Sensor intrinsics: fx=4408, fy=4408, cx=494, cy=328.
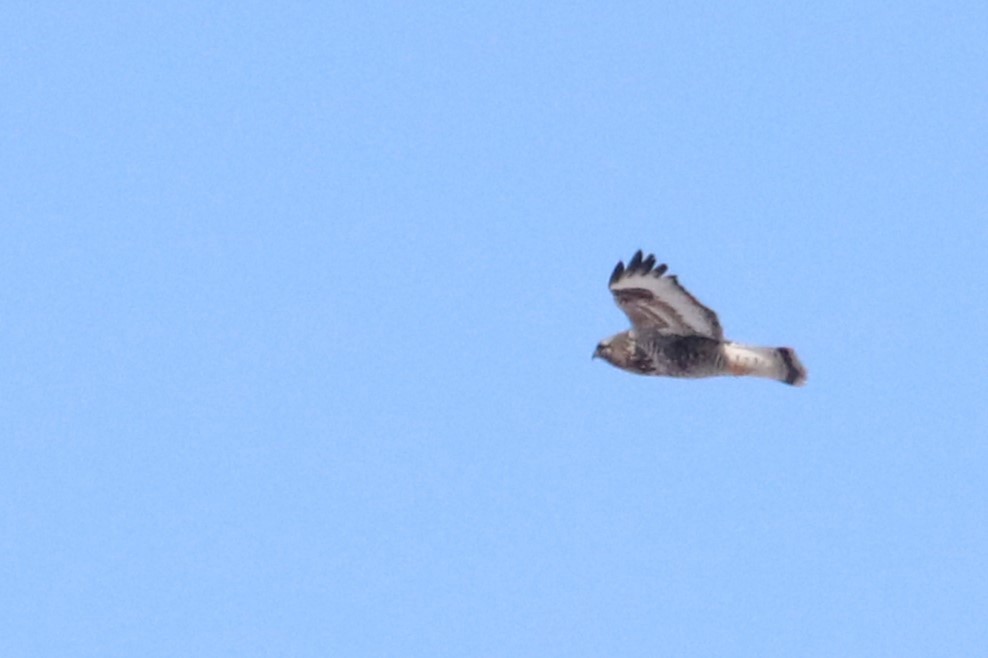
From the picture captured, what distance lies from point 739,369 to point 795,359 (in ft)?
2.14

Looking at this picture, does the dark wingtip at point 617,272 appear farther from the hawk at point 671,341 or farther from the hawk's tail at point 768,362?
the hawk's tail at point 768,362

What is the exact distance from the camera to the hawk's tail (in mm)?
50500

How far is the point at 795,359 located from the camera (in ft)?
166

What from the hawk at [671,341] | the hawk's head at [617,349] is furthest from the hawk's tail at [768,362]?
the hawk's head at [617,349]

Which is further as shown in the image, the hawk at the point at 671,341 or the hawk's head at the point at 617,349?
the hawk's head at the point at 617,349

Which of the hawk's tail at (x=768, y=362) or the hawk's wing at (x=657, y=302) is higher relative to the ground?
the hawk's wing at (x=657, y=302)

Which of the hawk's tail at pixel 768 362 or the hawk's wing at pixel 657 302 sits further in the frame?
the hawk's tail at pixel 768 362

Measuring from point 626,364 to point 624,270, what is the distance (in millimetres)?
1344

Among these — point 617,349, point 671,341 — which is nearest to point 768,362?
point 671,341

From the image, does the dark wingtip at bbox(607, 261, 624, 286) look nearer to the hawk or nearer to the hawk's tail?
the hawk

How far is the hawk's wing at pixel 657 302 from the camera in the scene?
49812 millimetres

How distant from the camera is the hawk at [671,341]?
1964 inches

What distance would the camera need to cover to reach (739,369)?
166ft

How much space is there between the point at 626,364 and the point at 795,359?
194cm
